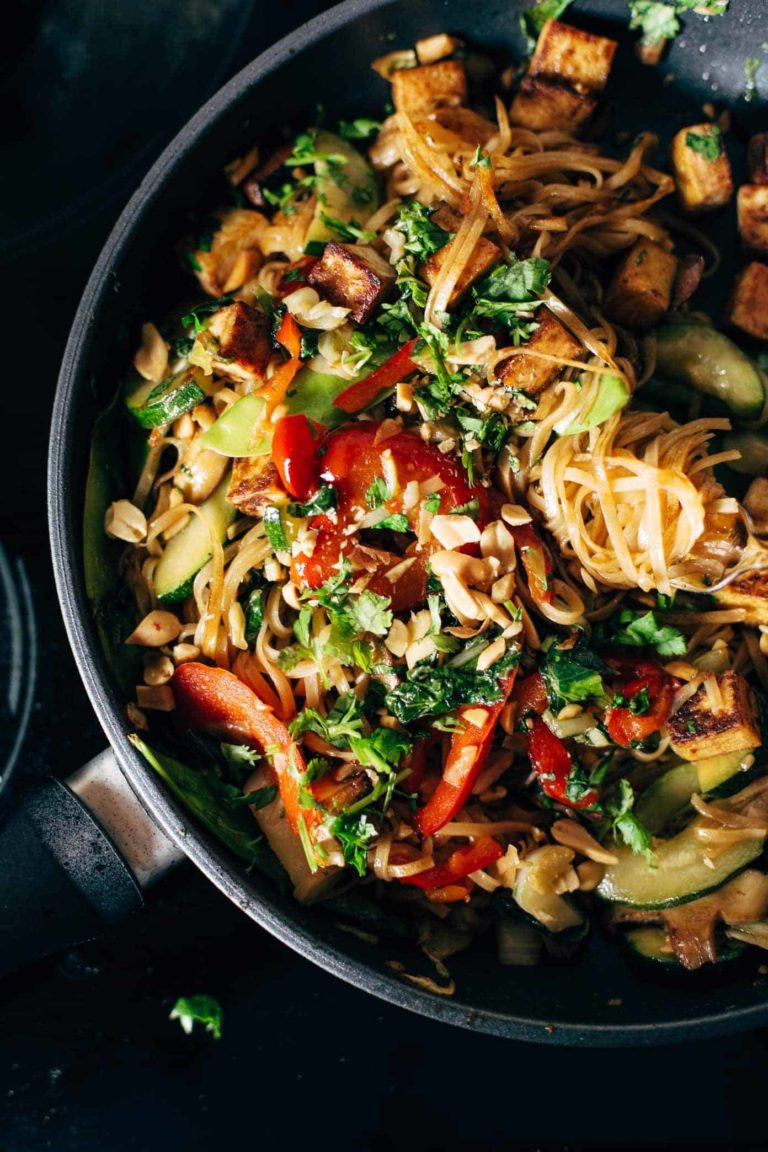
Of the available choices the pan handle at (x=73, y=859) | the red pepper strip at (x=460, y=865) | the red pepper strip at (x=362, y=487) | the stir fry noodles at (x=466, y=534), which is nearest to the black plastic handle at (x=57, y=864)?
the pan handle at (x=73, y=859)

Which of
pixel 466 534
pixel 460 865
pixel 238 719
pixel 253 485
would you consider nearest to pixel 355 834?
pixel 460 865

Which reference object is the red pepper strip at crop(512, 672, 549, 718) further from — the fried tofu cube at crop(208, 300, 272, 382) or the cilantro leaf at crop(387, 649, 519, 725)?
the fried tofu cube at crop(208, 300, 272, 382)

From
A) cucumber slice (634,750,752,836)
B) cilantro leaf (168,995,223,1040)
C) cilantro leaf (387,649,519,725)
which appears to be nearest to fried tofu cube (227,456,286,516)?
cilantro leaf (387,649,519,725)

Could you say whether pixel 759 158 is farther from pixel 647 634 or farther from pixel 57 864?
pixel 57 864

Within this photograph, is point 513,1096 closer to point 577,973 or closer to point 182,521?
point 577,973

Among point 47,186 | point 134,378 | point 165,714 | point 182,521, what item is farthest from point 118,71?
point 165,714

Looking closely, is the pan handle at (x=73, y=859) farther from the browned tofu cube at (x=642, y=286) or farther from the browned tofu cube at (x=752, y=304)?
the browned tofu cube at (x=752, y=304)

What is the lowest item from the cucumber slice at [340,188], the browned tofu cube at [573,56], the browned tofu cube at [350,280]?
the browned tofu cube at [350,280]
